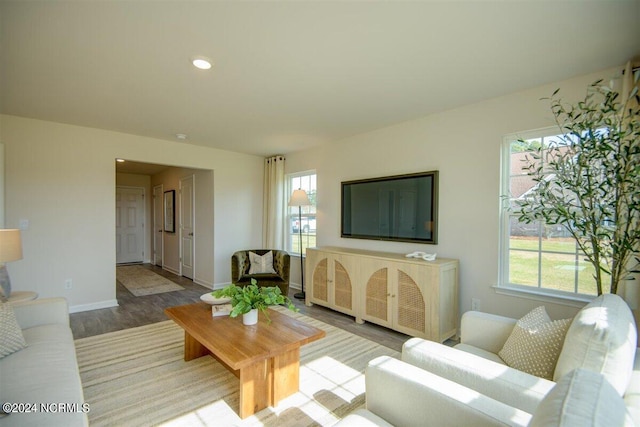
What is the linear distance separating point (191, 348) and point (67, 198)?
286 centimetres

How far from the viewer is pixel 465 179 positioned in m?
3.10

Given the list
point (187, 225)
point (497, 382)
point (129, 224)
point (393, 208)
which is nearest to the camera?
point (497, 382)

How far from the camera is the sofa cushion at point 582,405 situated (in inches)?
25.5

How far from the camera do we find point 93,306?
4.01 metres

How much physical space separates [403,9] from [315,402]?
8.14 ft

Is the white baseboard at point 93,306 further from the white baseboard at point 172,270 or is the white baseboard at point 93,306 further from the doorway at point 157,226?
the doorway at point 157,226

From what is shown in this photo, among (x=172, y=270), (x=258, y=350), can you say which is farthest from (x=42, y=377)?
(x=172, y=270)

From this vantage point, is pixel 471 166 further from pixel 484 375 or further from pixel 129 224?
pixel 129 224

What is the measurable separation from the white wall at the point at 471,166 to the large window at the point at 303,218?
1425 millimetres

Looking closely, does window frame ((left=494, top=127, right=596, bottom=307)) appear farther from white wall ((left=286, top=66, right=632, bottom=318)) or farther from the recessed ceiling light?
the recessed ceiling light

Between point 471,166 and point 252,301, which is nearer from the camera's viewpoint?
point 252,301

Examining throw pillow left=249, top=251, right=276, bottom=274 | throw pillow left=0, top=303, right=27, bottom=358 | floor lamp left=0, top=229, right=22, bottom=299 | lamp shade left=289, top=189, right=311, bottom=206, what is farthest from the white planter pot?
lamp shade left=289, top=189, right=311, bottom=206

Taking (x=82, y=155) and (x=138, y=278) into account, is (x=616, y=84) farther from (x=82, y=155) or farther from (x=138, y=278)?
(x=138, y=278)

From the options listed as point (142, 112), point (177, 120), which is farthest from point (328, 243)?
point (142, 112)
